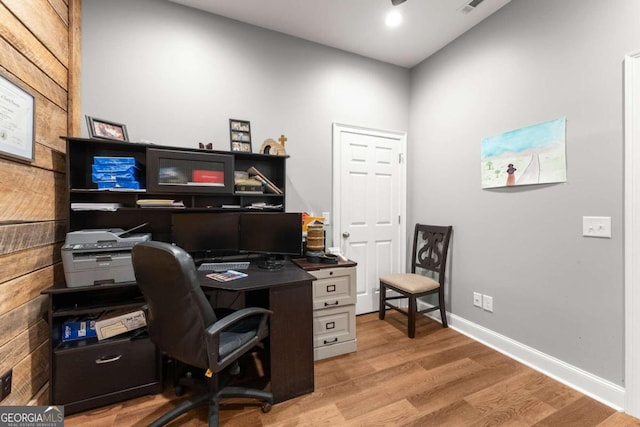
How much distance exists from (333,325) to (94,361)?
1625 mm

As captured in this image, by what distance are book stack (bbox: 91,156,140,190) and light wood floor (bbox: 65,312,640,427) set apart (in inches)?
56.3

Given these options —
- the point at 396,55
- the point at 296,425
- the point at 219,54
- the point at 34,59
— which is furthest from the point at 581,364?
the point at 34,59

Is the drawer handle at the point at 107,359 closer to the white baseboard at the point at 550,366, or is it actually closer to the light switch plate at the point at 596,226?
the white baseboard at the point at 550,366

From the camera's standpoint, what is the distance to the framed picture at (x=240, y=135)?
7.92 feet

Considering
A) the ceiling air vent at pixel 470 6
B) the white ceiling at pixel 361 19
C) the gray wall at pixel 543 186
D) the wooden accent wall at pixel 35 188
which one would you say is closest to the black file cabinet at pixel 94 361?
the wooden accent wall at pixel 35 188

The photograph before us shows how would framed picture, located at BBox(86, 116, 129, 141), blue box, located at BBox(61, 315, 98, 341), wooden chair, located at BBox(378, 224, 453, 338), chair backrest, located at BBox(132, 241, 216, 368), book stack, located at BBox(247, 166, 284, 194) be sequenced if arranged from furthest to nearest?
wooden chair, located at BBox(378, 224, 453, 338) → book stack, located at BBox(247, 166, 284, 194) → framed picture, located at BBox(86, 116, 129, 141) → blue box, located at BBox(61, 315, 98, 341) → chair backrest, located at BBox(132, 241, 216, 368)

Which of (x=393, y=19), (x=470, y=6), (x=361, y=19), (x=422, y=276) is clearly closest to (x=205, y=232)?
(x=422, y=276)

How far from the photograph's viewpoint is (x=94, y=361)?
1.61m

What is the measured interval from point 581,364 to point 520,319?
43 cm

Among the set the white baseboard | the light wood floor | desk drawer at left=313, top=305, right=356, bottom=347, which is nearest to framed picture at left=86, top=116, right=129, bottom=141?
the light wood floor

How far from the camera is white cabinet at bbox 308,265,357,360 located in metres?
2.21

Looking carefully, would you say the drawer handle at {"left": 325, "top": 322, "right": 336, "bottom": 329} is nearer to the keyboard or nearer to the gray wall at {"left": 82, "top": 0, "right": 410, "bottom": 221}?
Result: the keyboard

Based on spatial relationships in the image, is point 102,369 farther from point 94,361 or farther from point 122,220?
point 122,220

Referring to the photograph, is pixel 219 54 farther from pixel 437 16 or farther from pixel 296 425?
pixel 296 425
